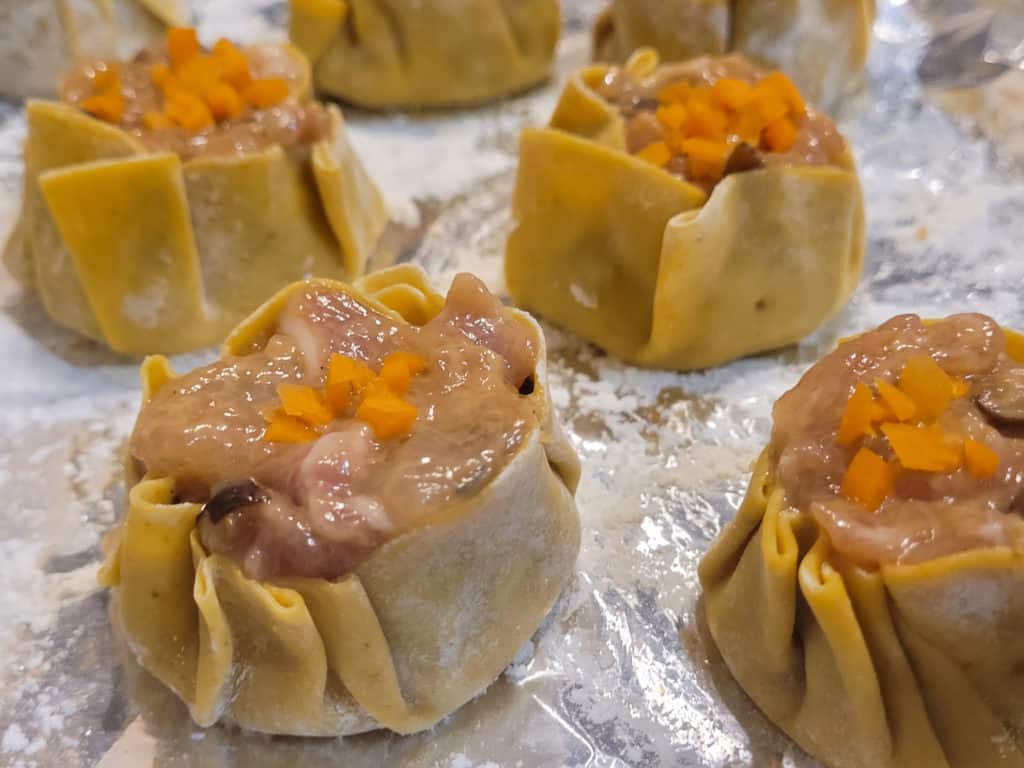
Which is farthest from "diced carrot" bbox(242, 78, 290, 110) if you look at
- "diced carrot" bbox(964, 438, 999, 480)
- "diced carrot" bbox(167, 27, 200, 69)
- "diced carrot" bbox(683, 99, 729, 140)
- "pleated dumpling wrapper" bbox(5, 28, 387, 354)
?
"diced carrot" bbox(964, 438, 999, 480)

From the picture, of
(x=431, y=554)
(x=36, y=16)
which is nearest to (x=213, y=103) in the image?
(x=36, y=16)

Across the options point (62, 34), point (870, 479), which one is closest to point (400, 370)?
point (870, 479)

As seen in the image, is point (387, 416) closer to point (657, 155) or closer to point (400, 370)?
point (400, 370)

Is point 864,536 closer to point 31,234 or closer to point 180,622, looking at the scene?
point 180,622

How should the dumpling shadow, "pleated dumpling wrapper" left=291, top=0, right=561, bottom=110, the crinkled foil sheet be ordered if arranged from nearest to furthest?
1. the crinkled foil sheet
2. the dumpling shadow
3. "pleated dumpling wrapper" left=291, top=0, right=561, bottom=110

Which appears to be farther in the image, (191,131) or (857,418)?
(191,131)

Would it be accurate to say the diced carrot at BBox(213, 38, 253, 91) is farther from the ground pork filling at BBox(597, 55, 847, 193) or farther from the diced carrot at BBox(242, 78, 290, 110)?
the ground pork filling at BBox(597, 55, 847, 193)
